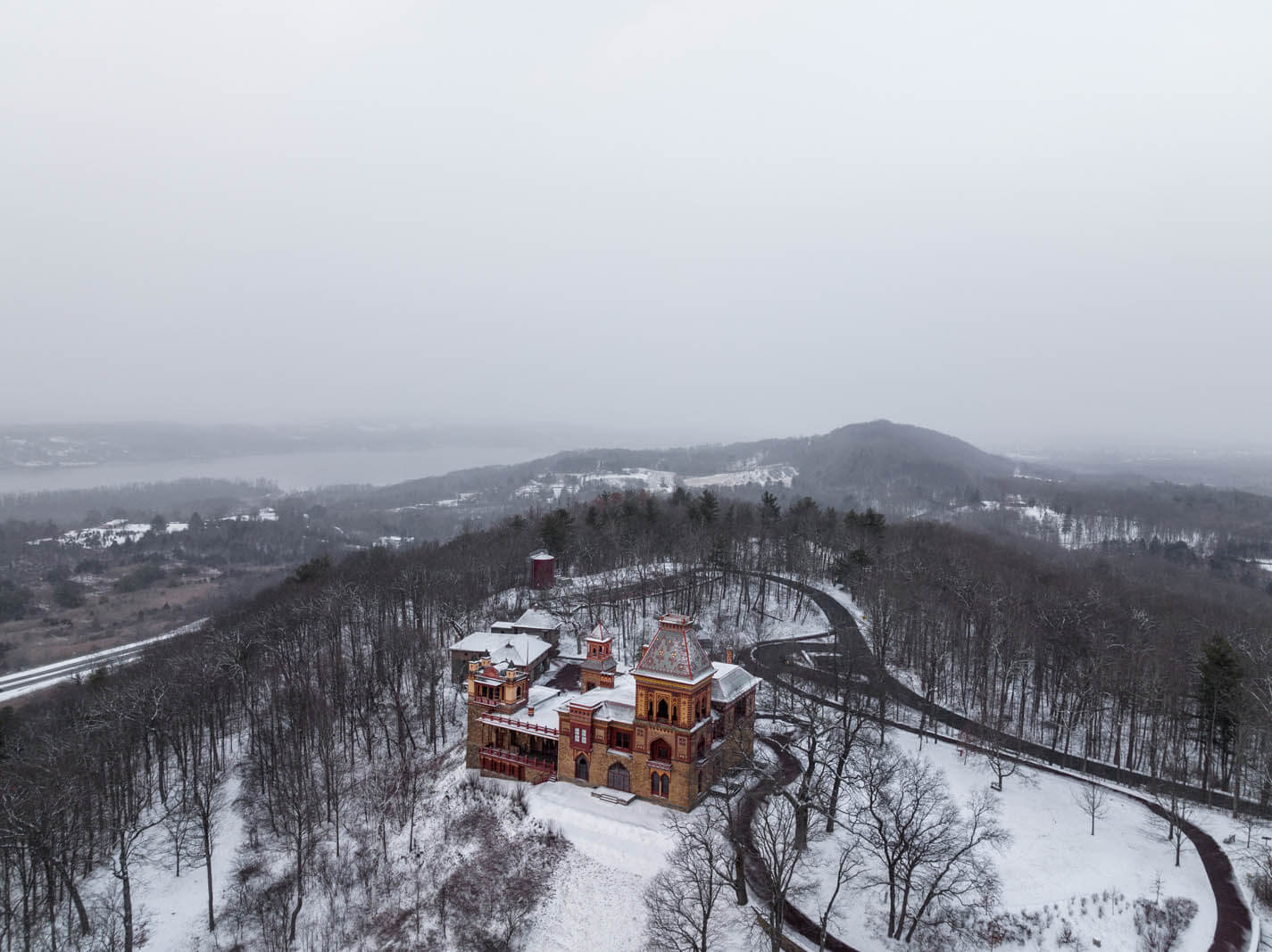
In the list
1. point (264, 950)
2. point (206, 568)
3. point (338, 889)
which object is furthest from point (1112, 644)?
point (206, 568)

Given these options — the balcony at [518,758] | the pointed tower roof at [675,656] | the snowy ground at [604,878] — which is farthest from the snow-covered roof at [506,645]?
the pointed tower roof at [675,656]

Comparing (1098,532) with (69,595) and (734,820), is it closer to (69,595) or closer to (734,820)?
(734,820)

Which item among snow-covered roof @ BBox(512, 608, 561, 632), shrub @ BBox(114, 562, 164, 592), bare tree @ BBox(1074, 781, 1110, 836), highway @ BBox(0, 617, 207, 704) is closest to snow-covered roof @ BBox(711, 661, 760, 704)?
bare tree @ BBox(1074, 781, 1110, 836)

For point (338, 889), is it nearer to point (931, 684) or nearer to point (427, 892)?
point (427, 892)

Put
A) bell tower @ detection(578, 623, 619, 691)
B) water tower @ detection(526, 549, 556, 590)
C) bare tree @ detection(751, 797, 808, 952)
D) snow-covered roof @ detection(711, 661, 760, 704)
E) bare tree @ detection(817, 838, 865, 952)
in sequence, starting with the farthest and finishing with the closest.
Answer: water tower @ detection(526, 549, 556, 590)
bell tower @ detection(578, 623, 619, 691)
snow-covered roof @ detection(711, 661, 760, 704)
bare tree @ detection(817, 838, 865, 952)
bare tree @ detection(751, 797, 808, 952)

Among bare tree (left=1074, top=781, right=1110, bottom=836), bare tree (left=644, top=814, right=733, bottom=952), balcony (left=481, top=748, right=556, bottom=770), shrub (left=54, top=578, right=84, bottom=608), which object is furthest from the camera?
shrub (left=54, top=578, right=84, bottom=608)

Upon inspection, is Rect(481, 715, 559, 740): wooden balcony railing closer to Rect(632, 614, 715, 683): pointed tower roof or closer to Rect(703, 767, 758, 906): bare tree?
Rect(632, 614, 715, 683): pointed tower roof

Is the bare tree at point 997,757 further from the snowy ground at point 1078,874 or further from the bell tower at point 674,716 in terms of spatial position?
the bell tower at point 674,716
